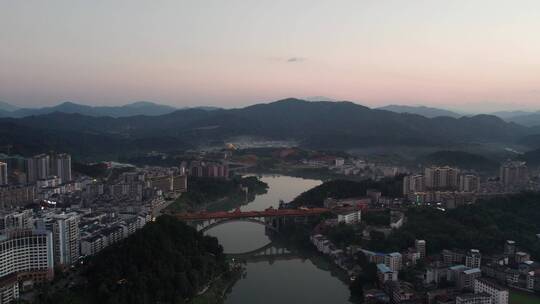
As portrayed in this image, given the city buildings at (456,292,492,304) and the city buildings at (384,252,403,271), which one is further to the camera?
the city buildings at (384,252,403,271)

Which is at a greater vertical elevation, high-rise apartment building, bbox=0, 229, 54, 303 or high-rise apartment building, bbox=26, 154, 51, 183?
high-rise apartment building, bbox=26, 154, 51, 183

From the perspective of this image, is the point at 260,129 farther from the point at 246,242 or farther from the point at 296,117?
the point at 246,242

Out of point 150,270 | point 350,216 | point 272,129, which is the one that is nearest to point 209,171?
point 350,216

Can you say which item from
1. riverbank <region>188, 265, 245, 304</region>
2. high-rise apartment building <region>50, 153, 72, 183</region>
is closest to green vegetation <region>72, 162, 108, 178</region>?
high-rise apartment building <region>50, 153, 72, 183</region>

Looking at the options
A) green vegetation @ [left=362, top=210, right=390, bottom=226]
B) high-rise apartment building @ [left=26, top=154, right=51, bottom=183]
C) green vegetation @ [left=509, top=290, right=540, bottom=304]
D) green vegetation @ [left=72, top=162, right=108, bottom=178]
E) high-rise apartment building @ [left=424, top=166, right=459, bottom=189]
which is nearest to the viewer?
green vegetation @ [left=509, top=290, right=540, bottom=304]

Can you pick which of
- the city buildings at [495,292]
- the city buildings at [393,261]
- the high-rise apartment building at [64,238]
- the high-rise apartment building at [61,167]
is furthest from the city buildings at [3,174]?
the city buildings at [495,292]

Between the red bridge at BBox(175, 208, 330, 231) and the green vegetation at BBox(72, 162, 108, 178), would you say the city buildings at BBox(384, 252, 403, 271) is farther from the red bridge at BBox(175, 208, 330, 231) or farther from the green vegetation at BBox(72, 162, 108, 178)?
the green vegetation at BBox(72, 162, 108, 178)
